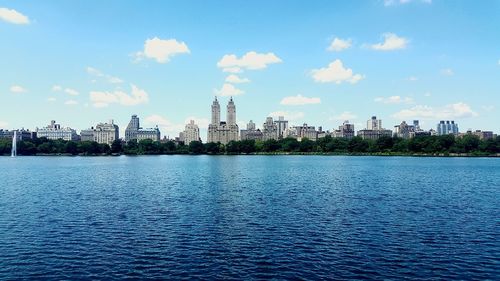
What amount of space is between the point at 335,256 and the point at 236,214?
15848 mm

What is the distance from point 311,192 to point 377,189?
1075 cm

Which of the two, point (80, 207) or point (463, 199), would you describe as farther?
point (463, 199)

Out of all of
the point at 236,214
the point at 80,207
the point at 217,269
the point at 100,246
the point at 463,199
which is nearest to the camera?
the point at 217,269

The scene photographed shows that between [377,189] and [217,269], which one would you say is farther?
[377,189]

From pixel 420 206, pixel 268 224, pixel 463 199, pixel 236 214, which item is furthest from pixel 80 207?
pixel 463 199

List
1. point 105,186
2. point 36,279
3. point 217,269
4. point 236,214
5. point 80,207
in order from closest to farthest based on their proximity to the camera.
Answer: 1. point 36,279
2. point 217,269
3. point 236,214
4. point 80,207
5. point 105,186

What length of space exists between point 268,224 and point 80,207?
21866 mm

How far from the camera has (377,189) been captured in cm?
6191

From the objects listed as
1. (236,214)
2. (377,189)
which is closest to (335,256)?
(236,214)

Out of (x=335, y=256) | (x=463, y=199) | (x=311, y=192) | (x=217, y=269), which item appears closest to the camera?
(x=217, y=269)

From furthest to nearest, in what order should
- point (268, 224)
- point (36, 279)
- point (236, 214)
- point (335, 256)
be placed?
point (236, 214) < point (268, 224) < point (335, 256) < point (36, 279)

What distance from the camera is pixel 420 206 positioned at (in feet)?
151

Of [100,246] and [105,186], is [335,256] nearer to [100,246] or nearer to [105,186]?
[100,246]

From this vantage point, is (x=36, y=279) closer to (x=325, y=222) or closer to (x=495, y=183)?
(x=325, y=222)
